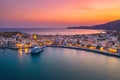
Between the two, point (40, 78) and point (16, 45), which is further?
point (16, 45)

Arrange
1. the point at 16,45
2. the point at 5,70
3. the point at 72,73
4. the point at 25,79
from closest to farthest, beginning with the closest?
the point at 25,79
the point at 72,73
the point at 5,70
the point at 16,45

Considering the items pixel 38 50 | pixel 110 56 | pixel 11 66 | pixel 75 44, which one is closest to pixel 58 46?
pixel 75 44

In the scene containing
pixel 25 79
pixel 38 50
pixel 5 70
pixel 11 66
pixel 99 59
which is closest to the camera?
pixel 25 79

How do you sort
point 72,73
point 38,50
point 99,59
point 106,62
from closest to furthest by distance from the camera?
point 72,73 → point 106,62 → point 99,59 → point 38,50

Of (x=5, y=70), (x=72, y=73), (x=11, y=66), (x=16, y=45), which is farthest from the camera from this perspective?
(x=16, y=45)

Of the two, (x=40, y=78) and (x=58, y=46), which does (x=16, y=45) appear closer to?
(x=58, y=46)

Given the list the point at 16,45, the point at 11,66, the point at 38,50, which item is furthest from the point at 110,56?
the point at 16,45

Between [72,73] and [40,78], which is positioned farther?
[72,73]

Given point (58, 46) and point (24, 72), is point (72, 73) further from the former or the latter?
point (58, 46)
